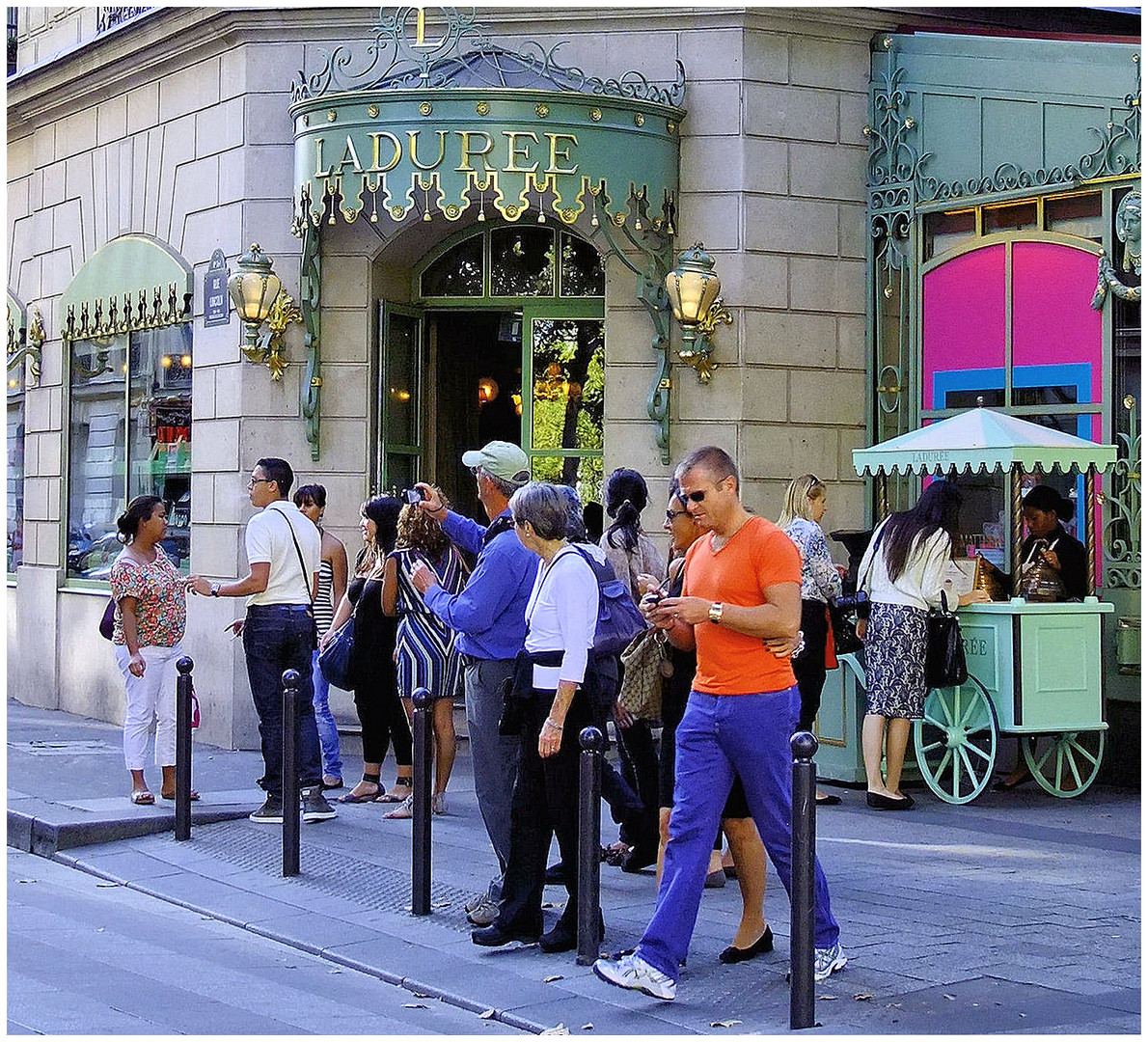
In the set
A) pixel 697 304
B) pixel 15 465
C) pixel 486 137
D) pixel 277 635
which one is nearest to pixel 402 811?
pixel 277 635

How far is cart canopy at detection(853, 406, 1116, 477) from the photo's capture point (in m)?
A: 10.7

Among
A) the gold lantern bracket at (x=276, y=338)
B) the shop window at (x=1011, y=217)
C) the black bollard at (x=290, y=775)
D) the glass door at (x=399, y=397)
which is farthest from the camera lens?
the glass door at (x=399, y=397)

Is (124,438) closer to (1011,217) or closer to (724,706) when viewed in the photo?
(1011,217)

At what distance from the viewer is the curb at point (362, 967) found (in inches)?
248

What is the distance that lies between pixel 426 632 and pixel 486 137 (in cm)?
392

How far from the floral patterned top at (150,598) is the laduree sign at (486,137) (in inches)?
120

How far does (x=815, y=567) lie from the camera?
34.2 feet

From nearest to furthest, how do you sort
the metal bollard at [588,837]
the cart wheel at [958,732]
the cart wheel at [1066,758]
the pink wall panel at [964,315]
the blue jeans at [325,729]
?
1. the metal bollard at [588,837]
2. the cart wheel at [958,732]
3. the cart wheel at [1066,758]
4. the blue jeans at [325,729]
5. the pink wall panel at [964,315]

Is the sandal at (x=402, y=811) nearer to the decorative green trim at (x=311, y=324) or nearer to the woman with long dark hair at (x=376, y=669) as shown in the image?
the woman with long dark hair at (x=376, y=669)

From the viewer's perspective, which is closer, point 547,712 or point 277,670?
point 547,712

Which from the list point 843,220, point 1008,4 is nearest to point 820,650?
point 843,220

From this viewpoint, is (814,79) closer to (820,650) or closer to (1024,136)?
(1024,136)

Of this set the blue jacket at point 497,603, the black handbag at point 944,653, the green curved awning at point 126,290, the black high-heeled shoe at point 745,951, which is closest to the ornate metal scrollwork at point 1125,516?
the black handbag at point 944,653

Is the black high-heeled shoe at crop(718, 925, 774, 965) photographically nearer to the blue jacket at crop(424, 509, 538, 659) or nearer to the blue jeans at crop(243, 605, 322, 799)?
the blue jacket at crop(424, 509, 538, 659)
